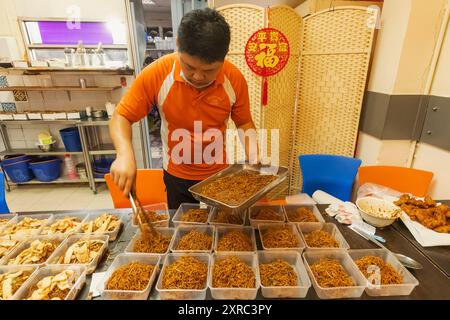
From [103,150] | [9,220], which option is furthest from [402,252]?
[103,150]

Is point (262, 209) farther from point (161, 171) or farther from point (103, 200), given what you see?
point (103, 200)

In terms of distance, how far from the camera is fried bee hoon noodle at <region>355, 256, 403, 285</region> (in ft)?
3.36

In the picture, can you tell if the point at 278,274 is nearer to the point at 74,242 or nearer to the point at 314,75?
the point at 74,242

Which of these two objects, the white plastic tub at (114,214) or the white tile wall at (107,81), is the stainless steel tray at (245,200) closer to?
the white plastic tub at (114,214)

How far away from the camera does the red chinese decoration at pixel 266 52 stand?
267 cm

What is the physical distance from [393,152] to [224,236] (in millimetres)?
2127

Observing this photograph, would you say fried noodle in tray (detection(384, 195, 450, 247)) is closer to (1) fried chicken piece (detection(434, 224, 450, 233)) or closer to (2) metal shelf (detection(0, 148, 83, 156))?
(1) fried chicken piece (detection(434, 224, 450, 233))

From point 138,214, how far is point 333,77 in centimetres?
261

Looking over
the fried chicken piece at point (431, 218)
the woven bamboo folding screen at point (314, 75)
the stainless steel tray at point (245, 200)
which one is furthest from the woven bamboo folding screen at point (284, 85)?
the fried chicken piece at point (431, 218)

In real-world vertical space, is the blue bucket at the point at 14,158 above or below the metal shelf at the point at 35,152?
below

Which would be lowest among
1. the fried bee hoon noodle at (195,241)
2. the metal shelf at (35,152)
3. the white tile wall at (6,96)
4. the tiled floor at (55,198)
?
the tiled floor at (55,198)

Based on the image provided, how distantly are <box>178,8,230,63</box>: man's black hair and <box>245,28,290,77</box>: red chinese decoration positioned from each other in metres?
1.68

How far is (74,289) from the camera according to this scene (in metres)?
0.99

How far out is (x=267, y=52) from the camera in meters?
2.72
